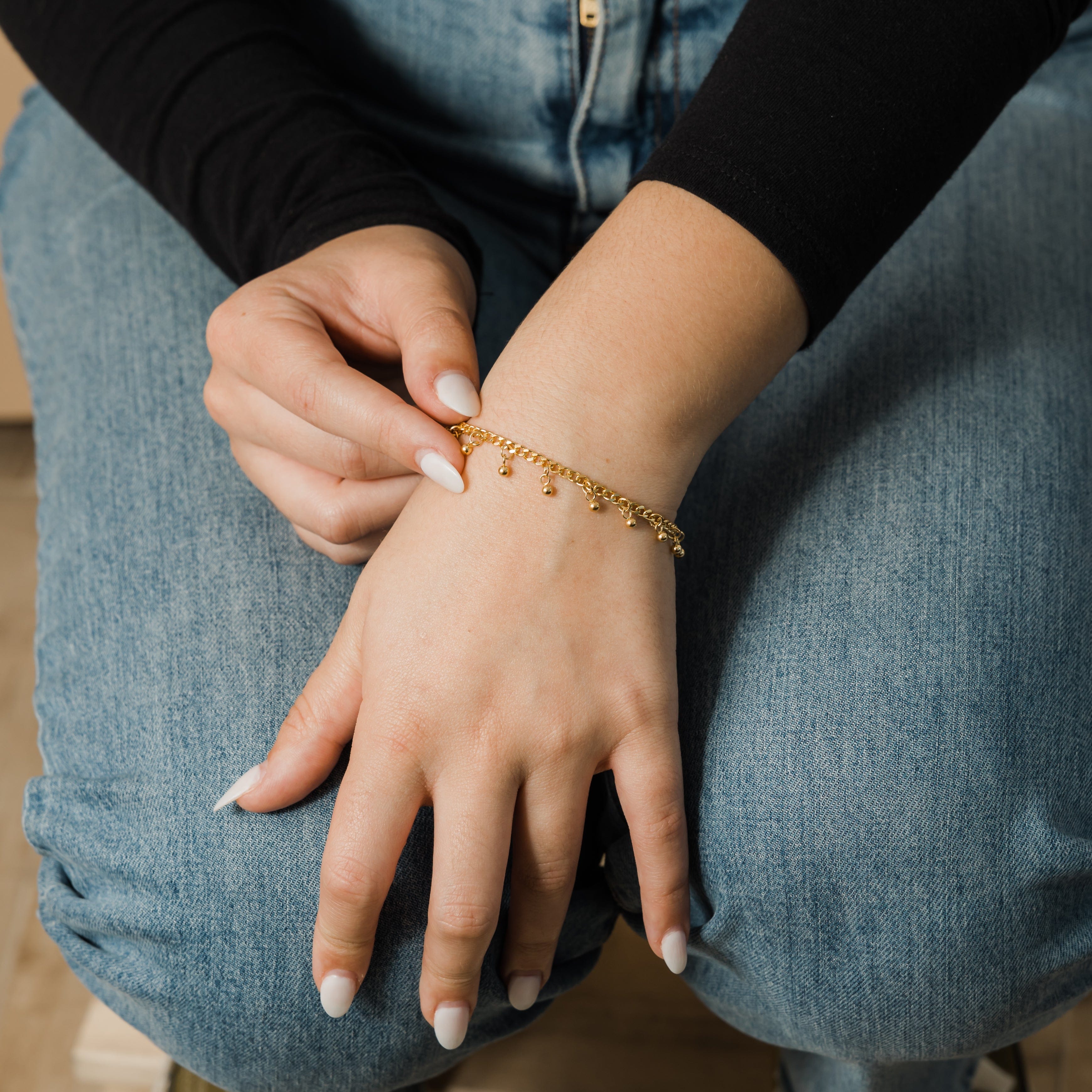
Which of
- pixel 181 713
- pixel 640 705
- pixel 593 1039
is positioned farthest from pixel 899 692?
pixel 593 1039

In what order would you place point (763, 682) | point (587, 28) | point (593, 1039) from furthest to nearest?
point (593, 1039)
point (587, 28)
point (763, 682)

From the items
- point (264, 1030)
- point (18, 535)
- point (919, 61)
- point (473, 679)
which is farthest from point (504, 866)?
point (18, 535)

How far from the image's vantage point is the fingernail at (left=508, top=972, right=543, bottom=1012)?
2.24 ft

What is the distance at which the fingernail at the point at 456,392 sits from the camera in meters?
0.63

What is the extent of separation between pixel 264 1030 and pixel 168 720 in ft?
0.76

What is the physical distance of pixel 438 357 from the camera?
635mm

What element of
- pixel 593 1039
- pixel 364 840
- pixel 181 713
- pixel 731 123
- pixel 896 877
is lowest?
pixel 593 1039

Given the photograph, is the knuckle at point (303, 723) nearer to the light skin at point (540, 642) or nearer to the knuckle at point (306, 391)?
the light skin at point (540, 642)

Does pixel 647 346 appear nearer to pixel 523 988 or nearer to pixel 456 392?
pixel 456 392

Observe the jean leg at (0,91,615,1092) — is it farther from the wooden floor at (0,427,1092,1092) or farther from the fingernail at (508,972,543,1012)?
the wooden floor at (0,427,1092,1092)

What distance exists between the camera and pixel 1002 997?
67 centimetres

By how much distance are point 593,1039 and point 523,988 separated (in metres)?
0.64

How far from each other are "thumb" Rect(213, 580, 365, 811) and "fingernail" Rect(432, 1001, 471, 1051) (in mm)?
A: 175

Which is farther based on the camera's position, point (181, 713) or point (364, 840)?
point (181, 713)
